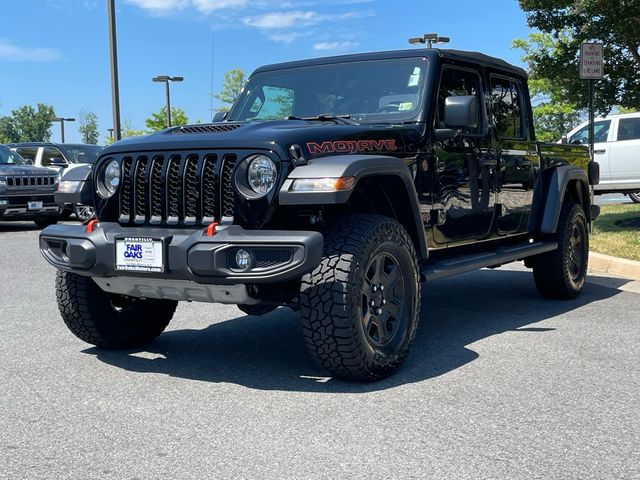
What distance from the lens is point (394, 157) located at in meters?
4.55

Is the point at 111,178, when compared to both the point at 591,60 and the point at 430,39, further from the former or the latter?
the point at 430,39

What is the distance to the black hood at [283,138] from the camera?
4.18 m

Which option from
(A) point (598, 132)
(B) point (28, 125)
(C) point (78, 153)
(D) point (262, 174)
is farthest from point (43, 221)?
(B) point (28, 125)

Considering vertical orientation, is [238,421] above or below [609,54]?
A: below

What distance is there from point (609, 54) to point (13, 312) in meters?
9.59

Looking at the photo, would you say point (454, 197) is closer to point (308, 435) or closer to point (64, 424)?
point (308, 435)

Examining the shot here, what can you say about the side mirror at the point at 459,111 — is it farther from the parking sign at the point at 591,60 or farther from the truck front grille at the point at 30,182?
the truck front grille at the point at 30,182

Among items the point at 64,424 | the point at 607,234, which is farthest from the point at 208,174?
the point at 607,234

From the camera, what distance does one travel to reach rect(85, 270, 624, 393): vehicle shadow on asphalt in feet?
14.5

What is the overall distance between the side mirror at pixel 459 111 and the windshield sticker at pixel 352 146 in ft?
1.42

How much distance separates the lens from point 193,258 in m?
3.95

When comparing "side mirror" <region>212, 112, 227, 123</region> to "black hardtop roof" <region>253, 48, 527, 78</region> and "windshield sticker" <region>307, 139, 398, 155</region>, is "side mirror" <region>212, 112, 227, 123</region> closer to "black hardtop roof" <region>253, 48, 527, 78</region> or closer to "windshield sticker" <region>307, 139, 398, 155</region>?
"black hardtop roof" <region>253, 48, 527, 78</region>

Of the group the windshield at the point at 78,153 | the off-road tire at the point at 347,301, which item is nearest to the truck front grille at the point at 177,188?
the off-road tire at the point at 347,301

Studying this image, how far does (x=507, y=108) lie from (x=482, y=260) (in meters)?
1.66
